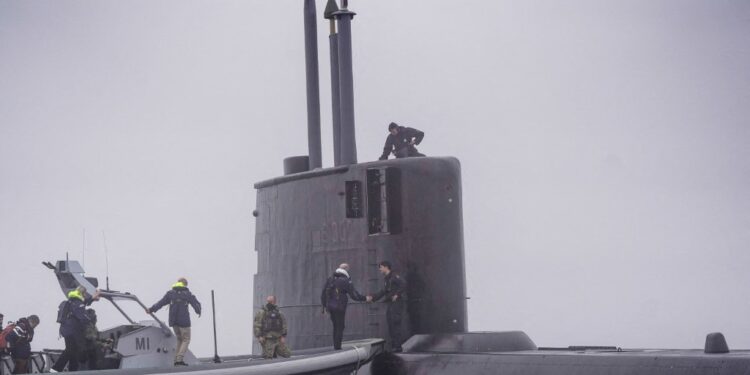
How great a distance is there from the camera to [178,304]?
16328 mm

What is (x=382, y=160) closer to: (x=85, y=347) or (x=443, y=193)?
(x=443, y=193)

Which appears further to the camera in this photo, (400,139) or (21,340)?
(400,139)

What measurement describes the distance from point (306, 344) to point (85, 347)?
296 centimetres

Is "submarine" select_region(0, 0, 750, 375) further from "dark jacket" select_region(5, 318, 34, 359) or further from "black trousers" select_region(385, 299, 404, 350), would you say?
"dark jacket" select_region(5, 318, 34, 359)

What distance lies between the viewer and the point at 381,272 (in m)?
16.1

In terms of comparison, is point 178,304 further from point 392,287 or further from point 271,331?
point 392,287

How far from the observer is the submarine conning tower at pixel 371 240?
16.1 m

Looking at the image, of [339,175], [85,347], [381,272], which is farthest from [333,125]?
[85,347]

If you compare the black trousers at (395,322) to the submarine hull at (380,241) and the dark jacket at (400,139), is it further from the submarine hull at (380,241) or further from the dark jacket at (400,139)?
the dark jacket at (400,139)

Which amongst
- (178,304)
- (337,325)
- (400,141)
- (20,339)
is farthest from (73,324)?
(400,141)

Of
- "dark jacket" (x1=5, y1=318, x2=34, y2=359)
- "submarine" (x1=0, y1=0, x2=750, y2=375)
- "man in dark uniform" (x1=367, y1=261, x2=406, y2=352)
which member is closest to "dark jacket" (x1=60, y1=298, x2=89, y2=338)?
"submarine" (x1=0, y1=0, x2=750, y2=375)

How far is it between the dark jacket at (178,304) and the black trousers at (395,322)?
259cm

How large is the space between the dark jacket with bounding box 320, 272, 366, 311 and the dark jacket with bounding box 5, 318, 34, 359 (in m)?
4.09

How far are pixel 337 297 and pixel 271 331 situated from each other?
96 cm
